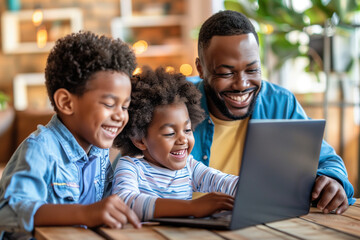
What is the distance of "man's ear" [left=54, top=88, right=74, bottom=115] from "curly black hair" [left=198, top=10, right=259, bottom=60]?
25.5 inches

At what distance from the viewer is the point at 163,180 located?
4.41ft

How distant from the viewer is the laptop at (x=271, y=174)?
96cm

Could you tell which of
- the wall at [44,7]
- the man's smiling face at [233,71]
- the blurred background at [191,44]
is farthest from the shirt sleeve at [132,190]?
the wall at [44,7]

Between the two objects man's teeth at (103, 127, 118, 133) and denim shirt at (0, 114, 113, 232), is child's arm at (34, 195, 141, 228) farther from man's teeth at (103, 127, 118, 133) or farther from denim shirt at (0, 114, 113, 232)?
man's teeth at (103, 127, 118, 133)

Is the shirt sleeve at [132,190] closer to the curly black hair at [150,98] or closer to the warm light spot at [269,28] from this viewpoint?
the curly black hair at [150,98]

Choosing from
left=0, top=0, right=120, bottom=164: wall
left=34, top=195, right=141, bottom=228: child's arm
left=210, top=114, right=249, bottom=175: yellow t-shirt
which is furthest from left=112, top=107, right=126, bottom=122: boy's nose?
left=0, top=0, right=120, bottom=164: wall

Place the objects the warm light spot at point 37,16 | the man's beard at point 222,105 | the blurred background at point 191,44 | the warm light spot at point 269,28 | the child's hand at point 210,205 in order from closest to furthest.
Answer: the child's hand at point 210,205 < the man's beard at point 222,105 < the blurred background at point 191,44 < the warm light spot at point 269,28 < the warm light spot at point 37,16

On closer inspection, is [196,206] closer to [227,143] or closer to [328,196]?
[328,196]

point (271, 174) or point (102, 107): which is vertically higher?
point (102, 107)

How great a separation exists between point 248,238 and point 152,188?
1.38 feet

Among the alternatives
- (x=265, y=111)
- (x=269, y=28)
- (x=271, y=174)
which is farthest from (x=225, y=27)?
(x=269, y=28)

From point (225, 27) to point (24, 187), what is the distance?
90 centimetres

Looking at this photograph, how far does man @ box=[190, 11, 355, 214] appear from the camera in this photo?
63.1 inches

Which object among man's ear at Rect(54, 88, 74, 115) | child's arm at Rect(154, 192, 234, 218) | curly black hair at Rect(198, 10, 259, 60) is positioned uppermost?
curly black hair at Rect(198, 10, 259, 60)
